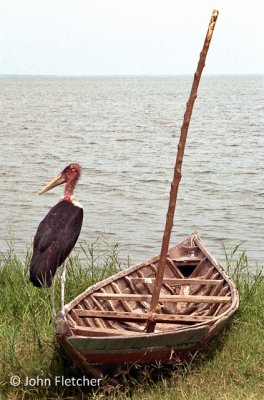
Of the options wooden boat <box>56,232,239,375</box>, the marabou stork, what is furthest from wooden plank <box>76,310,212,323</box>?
the marabou stork

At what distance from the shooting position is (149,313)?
322 inches

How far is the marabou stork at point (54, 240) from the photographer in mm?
7730

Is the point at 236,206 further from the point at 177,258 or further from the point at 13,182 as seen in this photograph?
the point at 177,258

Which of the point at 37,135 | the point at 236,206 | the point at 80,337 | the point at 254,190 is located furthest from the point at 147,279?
the point at 37,135

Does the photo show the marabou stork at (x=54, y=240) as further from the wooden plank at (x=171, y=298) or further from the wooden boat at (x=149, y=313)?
the wooden plank at (x=171, y=298)

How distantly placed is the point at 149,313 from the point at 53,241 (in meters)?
1.11

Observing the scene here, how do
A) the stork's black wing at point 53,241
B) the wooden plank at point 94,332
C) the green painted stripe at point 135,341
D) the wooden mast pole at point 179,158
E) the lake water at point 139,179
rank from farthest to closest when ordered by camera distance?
the lake water at point 139,179
the wooden mast pole at point 179,158
the stork's black wing at point 53,241
the wooden plank at point 94,332
the green painted stripe at point 135,341

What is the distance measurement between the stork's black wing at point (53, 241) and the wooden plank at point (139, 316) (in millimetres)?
837

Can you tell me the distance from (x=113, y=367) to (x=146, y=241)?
8828 millimetres

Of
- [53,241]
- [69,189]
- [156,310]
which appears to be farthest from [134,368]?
[69,189]

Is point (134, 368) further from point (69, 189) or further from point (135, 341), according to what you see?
point (69, 189)

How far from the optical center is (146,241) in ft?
54.1

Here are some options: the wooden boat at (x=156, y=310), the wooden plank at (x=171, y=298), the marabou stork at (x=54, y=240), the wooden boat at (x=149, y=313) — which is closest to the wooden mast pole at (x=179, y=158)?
the wooden boat at (x=156, y=310)

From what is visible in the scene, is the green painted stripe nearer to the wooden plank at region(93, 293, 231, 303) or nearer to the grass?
the grass
